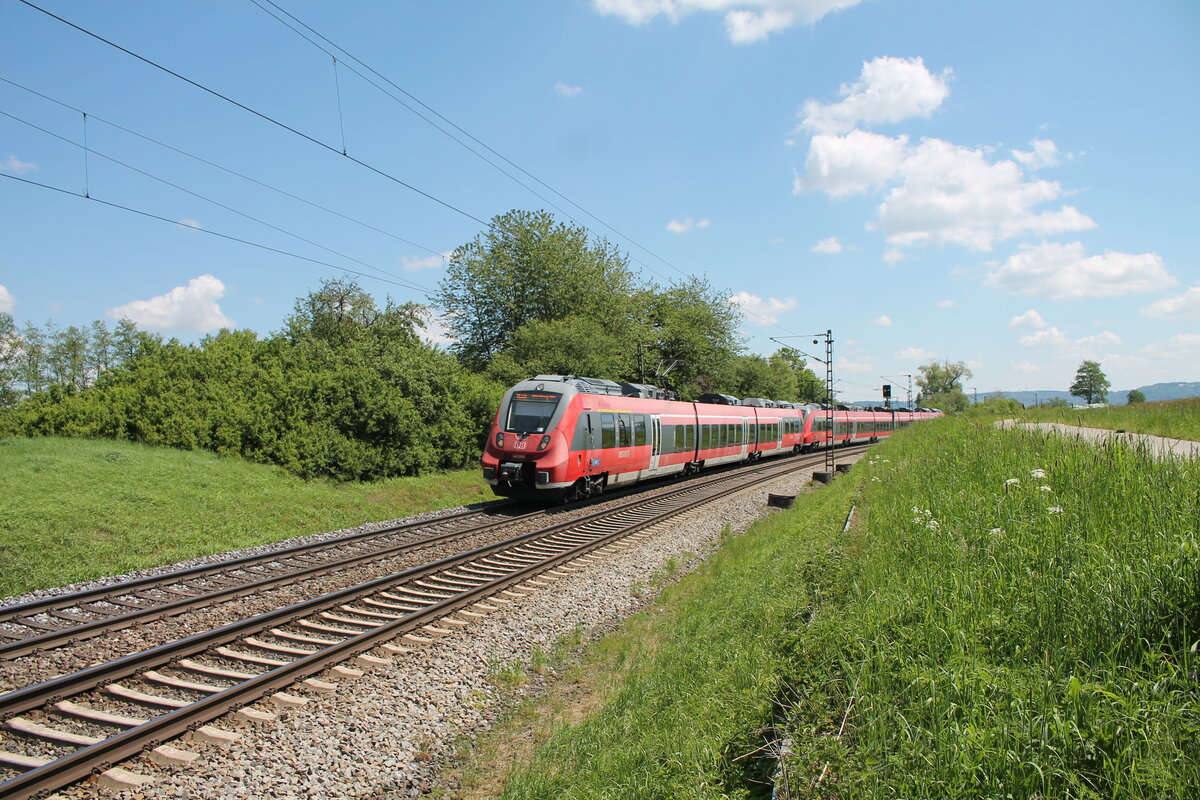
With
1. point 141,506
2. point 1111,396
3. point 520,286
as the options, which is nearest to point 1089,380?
point 1111,396

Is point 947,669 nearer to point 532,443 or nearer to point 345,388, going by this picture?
point 532,443

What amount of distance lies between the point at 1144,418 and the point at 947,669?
12767 millimetres

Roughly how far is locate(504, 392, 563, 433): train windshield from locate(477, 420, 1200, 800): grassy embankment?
9.00 m

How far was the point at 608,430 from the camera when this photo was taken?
18312 millimetres

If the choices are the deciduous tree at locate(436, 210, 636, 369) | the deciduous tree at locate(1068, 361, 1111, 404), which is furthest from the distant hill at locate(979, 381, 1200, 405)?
the deciduous tree at locate(436, 210, 636, 369)

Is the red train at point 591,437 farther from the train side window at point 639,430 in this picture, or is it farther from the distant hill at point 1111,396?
the distant hill at point 1111,396

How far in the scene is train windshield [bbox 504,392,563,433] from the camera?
1630 cm

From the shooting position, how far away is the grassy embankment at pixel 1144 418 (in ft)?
36.2

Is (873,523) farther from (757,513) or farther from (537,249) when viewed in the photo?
(537,249)

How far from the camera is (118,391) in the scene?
750 inches

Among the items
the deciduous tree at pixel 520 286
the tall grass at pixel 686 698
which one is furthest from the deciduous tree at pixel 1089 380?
the tall grass at pixel 686 698

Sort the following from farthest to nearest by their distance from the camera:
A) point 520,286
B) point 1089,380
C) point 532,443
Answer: point 1089,380, point 520,286, point 532,443

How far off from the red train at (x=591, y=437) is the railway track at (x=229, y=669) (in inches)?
211

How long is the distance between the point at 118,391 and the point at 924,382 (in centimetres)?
12384
